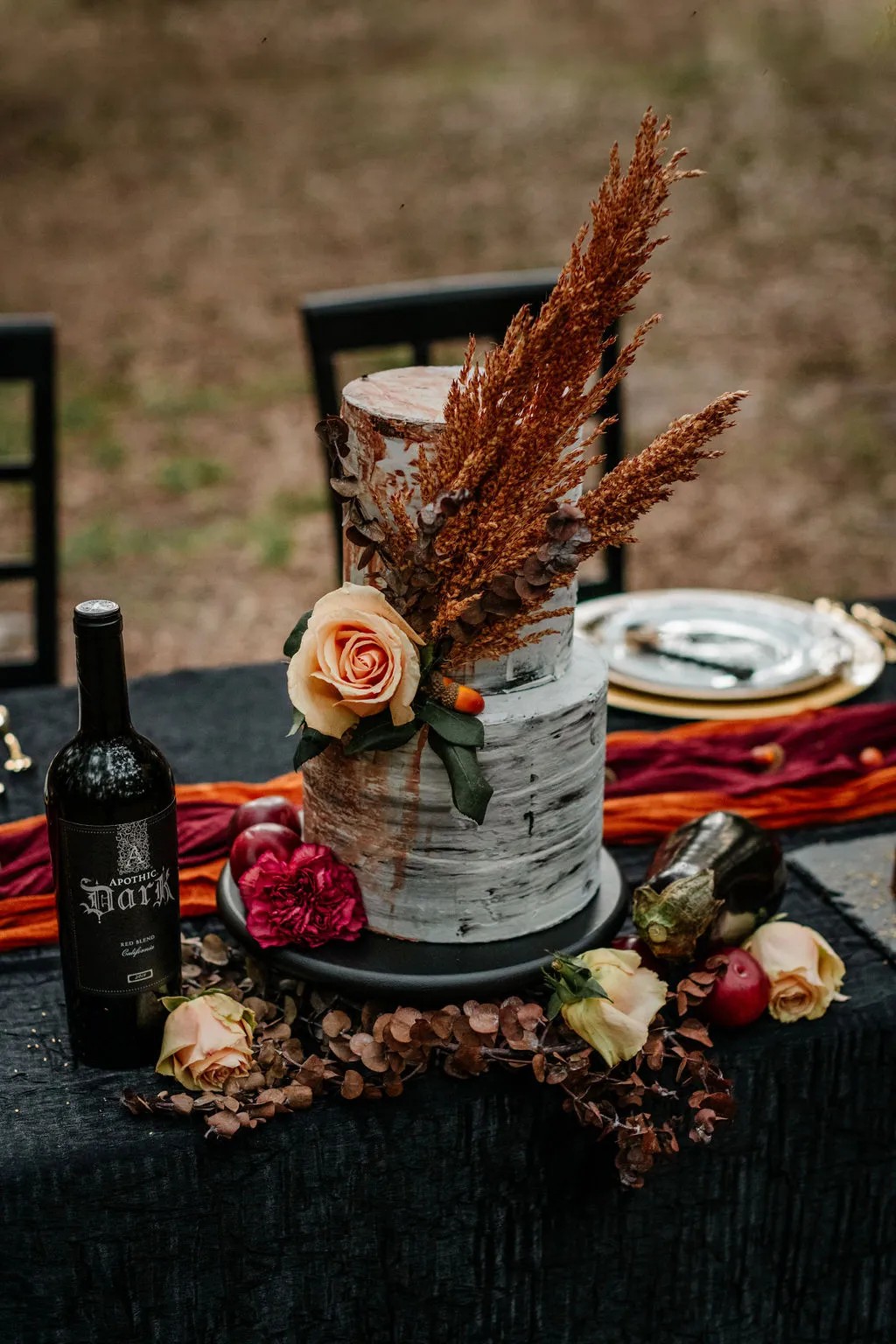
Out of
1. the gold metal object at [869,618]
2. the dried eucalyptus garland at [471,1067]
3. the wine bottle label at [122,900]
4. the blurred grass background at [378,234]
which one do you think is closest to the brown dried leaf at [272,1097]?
the dried eucalyptus garland at [471,1067]

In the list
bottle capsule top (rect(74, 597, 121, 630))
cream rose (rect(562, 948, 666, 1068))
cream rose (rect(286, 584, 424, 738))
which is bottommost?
cream rose (rect(562, 948, 666, 1068))

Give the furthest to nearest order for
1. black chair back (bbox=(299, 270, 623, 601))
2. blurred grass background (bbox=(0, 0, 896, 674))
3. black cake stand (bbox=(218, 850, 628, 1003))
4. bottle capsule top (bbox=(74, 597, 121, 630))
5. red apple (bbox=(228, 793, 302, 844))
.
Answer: blurred grass background (bbox=(0, 0, 896, 674))
black chair back (bbox=(299, 270, 623, 601))
red apple (bbox=(228, 793, 302, 844))
black cake stand (bbox=(218, 850, 628, 1003))
bottle capsule top (bbox=(74, 597, 121, 630))

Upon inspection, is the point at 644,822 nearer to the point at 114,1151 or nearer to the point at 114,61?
the point at 114,1151

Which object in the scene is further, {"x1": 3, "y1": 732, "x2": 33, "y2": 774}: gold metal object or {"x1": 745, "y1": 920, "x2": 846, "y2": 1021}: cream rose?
{"x1": 3, "y1": 732, "x2": 33, "y2": 774}: gold metal object

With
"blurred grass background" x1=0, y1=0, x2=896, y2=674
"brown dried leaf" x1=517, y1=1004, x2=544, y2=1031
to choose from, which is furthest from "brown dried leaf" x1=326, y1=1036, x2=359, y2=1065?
"blurred grass background" x1=0, y1=0, x2=896, y2=674

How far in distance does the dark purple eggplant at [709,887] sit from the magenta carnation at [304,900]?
21 centimetres

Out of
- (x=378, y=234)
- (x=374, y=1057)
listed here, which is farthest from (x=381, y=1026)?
(x=378, y=234)

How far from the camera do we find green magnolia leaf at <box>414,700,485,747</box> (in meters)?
0.90

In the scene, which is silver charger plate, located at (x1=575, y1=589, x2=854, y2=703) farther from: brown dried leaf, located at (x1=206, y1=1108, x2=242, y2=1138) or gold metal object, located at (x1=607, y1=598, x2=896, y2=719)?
brown dried leaf, located at (x1=206, y1=1108, x2=242, y2=1138)

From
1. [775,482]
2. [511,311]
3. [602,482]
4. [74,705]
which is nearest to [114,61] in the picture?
[775,482]

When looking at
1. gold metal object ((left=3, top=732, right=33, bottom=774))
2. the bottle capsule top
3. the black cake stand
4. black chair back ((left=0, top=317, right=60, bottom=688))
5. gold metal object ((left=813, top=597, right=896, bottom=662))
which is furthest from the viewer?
black chair back ((left=0, top=317, right=60, bottom=688))

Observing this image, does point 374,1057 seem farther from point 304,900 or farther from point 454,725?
point 454,725

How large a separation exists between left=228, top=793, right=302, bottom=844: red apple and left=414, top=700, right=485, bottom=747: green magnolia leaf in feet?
0.82

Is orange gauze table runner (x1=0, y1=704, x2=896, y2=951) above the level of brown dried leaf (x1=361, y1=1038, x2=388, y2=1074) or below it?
above
